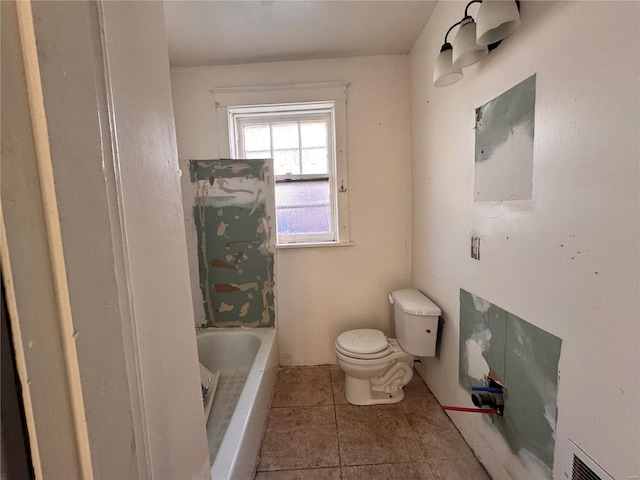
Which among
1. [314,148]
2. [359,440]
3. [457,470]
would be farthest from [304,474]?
[314,148]

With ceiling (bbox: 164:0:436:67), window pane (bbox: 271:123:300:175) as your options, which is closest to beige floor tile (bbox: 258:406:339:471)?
window pane (bbox: 271:123:300:175)

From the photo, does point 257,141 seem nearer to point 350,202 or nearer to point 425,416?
point 350,202

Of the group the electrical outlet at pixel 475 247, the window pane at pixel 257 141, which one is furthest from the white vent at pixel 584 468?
the window pane at pixel 257 141

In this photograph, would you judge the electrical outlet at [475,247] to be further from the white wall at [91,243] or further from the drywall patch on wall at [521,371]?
the white wall at [91,243]

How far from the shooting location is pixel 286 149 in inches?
88.3

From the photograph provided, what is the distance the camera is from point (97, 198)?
0.34 meters

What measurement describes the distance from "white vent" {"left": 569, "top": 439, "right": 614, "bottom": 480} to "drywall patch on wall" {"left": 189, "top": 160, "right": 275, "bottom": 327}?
1667 mm

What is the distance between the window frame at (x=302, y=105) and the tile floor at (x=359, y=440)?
1084mm

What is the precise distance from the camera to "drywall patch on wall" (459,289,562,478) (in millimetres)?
947

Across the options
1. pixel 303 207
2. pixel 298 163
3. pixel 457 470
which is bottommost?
pixel 457 470

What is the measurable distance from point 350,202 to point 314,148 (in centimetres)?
52

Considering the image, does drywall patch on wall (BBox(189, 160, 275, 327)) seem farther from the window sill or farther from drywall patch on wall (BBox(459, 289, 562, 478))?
drywall patch on wall (BBox(459, 289, 562, 478))

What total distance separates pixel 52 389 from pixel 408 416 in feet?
5.98

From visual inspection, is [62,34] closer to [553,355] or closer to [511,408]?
[553,355]
